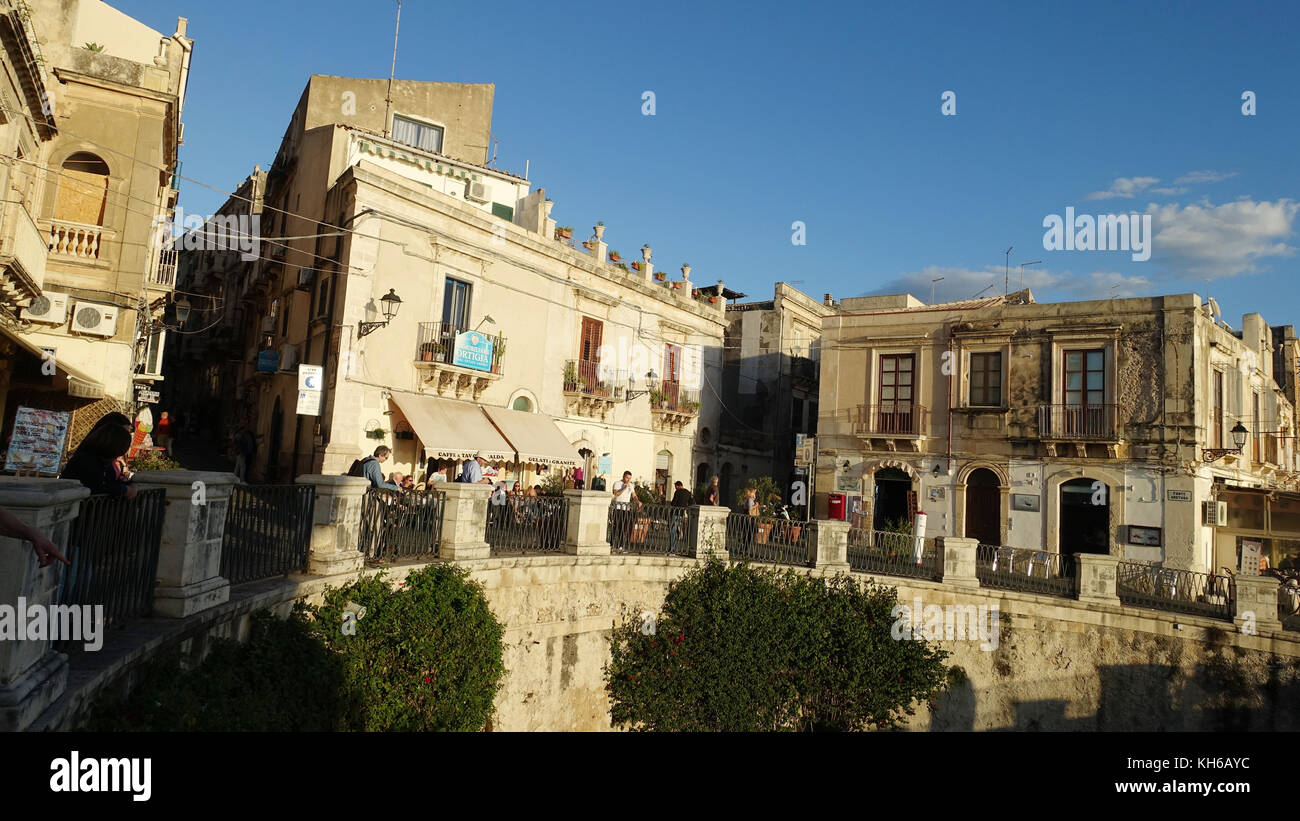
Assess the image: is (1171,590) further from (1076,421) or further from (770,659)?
(770,659)

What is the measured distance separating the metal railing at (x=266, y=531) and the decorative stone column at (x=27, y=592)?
9.44 ft

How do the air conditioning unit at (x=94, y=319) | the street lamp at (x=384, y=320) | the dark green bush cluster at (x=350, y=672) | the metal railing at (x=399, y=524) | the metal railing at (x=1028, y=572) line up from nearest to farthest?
the dark green bush cluster at (x=350, y=672), the metal railing at (x=399, y=524), the air conditioning unit at (x=94, y=319), the metal railing at (x=1028, y=572), the street lamp at (x=384, y=320)

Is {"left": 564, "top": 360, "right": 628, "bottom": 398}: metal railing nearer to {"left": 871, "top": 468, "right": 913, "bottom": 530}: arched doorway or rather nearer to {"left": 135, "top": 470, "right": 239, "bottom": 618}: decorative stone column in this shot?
{"left": 871, "top": 468, "right": 913, "bottom": 530}: arched doorway

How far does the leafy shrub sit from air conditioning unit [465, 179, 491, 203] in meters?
15.4

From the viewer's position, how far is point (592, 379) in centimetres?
2155

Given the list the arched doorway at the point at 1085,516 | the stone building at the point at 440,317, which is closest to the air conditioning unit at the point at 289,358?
the stone building at the point at 440,317

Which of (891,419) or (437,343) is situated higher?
(437,343)

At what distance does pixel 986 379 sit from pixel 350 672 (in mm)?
18369

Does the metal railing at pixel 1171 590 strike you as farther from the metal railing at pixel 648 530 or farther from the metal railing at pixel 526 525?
the metal railing at pixel 526 525

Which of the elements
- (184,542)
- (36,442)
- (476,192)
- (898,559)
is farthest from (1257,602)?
(476,192)

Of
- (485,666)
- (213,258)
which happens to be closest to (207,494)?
(485,666)

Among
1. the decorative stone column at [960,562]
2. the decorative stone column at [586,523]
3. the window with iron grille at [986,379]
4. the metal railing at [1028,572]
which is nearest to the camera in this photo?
the decorative stone column at [586,523]

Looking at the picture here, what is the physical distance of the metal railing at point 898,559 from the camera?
14766mm

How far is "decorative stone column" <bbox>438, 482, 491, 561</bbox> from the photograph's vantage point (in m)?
10.3
